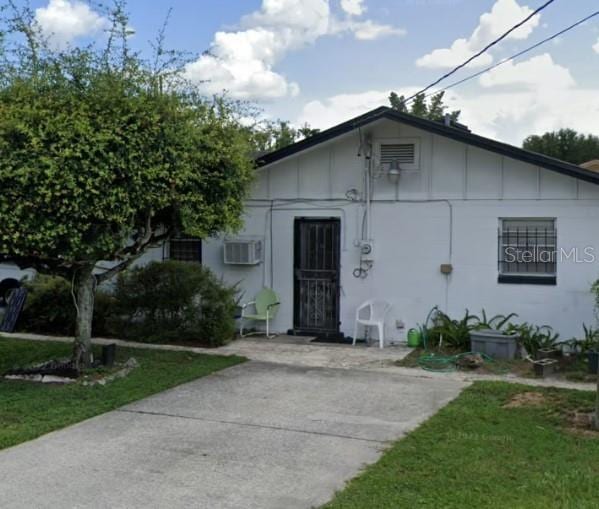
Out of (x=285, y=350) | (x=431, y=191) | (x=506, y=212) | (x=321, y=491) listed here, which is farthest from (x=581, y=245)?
(x=321, y=491)

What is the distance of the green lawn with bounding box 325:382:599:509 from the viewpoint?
13.5 feet

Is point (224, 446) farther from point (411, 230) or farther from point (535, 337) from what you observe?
point (411, 230)

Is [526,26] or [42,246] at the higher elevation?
[526,26]

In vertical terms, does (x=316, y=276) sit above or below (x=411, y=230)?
below

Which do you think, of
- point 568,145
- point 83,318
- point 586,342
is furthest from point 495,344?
point 568,145

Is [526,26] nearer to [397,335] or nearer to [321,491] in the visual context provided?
[397,335]

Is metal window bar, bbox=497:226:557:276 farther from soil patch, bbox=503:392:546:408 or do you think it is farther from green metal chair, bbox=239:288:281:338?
green metal chair, bbox=239:288:281:338

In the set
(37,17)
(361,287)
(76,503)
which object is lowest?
(76,503)

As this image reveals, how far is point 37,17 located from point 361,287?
5.89 meters

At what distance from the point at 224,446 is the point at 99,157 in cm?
314

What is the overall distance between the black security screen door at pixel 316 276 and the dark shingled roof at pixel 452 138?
1317 mm

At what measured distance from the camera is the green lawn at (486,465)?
4102 millimetres

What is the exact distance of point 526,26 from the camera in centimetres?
886

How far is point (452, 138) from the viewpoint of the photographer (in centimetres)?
952
